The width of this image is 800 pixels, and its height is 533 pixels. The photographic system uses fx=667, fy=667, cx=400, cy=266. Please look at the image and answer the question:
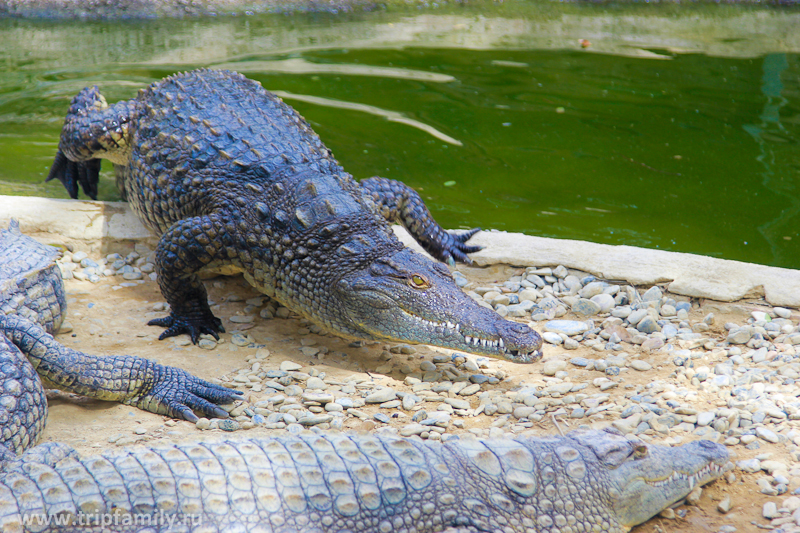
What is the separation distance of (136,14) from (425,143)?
7.75 meters

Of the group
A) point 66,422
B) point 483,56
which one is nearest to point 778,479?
point 66,422

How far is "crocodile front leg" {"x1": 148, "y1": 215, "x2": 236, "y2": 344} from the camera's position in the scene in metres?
4.02

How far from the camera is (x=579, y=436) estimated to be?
2.54 m

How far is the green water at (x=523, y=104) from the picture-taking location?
606cm

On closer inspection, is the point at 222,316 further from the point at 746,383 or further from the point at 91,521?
the point at 746,383

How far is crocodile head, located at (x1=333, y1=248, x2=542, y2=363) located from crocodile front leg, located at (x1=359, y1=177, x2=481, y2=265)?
4.06 feet

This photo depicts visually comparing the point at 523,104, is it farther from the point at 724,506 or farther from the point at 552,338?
the point at 724,506

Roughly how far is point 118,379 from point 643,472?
2.43 meters

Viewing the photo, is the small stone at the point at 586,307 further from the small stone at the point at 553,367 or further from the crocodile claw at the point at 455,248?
the crocodile claw at the point at 455,248

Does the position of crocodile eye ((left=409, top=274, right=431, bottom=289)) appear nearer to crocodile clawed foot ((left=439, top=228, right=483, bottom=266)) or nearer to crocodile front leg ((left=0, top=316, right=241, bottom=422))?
crocodile front leg ((left=0, top=316, right=241, bottom=422))

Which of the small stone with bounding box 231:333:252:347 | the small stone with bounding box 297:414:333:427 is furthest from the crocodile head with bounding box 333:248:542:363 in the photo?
the small stone with bounding box 231:333:252:347

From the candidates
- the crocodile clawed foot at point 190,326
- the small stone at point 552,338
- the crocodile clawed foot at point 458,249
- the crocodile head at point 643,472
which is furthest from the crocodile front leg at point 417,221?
the crocodile head at point 643,472

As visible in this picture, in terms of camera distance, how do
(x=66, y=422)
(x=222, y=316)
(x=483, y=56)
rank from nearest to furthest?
(x=66, y=422) < (x=222, y=316) < (x=483, y=56)

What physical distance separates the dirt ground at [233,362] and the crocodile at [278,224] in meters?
0.20
